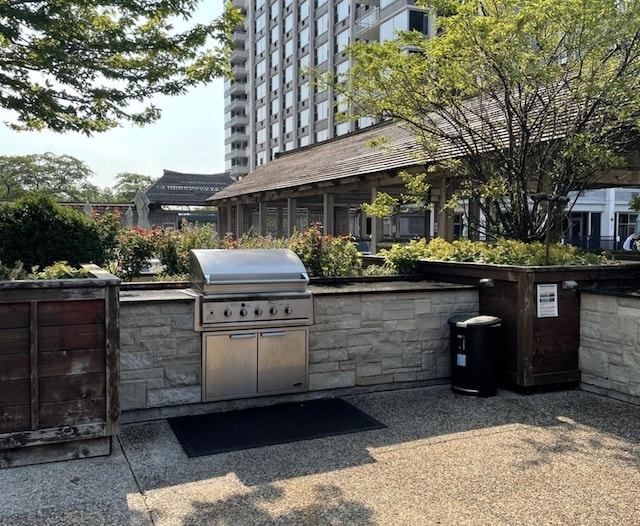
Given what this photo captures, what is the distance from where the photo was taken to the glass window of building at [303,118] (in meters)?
55.1

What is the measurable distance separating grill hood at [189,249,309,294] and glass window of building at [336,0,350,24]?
4719 centimetres

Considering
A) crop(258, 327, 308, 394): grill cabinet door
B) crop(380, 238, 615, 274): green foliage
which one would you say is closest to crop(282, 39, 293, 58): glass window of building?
crop(380, 238, 615, 274): green foliage

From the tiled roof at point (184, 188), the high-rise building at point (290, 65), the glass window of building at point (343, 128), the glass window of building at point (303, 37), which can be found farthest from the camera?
the glass window of building at point (303, 37)

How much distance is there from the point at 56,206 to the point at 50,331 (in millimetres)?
3258

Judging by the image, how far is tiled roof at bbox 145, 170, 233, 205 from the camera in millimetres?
34453

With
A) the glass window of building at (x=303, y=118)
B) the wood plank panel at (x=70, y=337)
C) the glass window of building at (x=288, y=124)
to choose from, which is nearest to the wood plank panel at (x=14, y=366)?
the wood plank panel at (x=70, y=337)

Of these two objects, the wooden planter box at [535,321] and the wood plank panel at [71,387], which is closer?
the wood plank panel at [71,387]

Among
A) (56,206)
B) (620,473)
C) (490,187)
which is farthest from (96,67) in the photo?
(620,473)

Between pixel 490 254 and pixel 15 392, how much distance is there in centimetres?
470

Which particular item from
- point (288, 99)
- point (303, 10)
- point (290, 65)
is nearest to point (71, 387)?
point (303, 10)

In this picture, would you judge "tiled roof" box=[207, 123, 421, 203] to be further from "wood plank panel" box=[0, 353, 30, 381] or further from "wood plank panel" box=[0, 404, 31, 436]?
"wood plank panel" box=[0, 404, 31, 436]

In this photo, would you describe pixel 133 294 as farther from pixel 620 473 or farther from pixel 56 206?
pixel 620 473

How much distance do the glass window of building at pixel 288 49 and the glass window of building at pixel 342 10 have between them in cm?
979

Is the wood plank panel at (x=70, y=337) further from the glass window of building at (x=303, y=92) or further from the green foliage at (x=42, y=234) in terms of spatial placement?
Answer: the glass window of building at (x=303, y=92)
